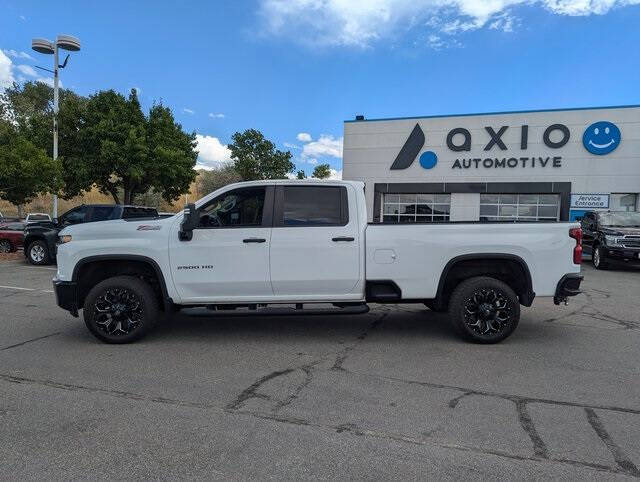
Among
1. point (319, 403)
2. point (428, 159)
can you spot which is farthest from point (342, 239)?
point (428, 159)

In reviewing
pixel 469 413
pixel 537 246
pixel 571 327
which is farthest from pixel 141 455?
pixel 571 327

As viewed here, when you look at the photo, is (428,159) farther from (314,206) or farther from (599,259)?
(314,206)

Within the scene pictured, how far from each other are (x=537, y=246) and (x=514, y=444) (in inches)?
120

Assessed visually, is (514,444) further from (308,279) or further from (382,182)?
(382,182)

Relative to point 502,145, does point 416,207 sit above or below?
below

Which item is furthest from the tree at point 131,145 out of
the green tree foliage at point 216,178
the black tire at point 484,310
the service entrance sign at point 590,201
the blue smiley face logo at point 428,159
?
the green tree foliage at point 216,178

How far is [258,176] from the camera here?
149 ft

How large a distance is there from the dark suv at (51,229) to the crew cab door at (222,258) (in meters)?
9.18

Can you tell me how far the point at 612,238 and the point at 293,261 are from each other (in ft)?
39.9

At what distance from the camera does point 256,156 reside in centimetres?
4550

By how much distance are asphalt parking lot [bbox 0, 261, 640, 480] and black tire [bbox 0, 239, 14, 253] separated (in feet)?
38.9

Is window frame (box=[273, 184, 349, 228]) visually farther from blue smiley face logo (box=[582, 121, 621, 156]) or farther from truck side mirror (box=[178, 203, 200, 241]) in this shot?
blue smiley face logo (box=[582, 121, 621, 156])

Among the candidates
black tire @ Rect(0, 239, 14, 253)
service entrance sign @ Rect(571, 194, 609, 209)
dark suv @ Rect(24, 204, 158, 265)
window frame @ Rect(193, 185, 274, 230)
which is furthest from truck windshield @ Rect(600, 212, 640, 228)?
black tire @ Rect(0, 239, 14, 253)

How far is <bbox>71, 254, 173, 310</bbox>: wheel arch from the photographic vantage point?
19.0ft
